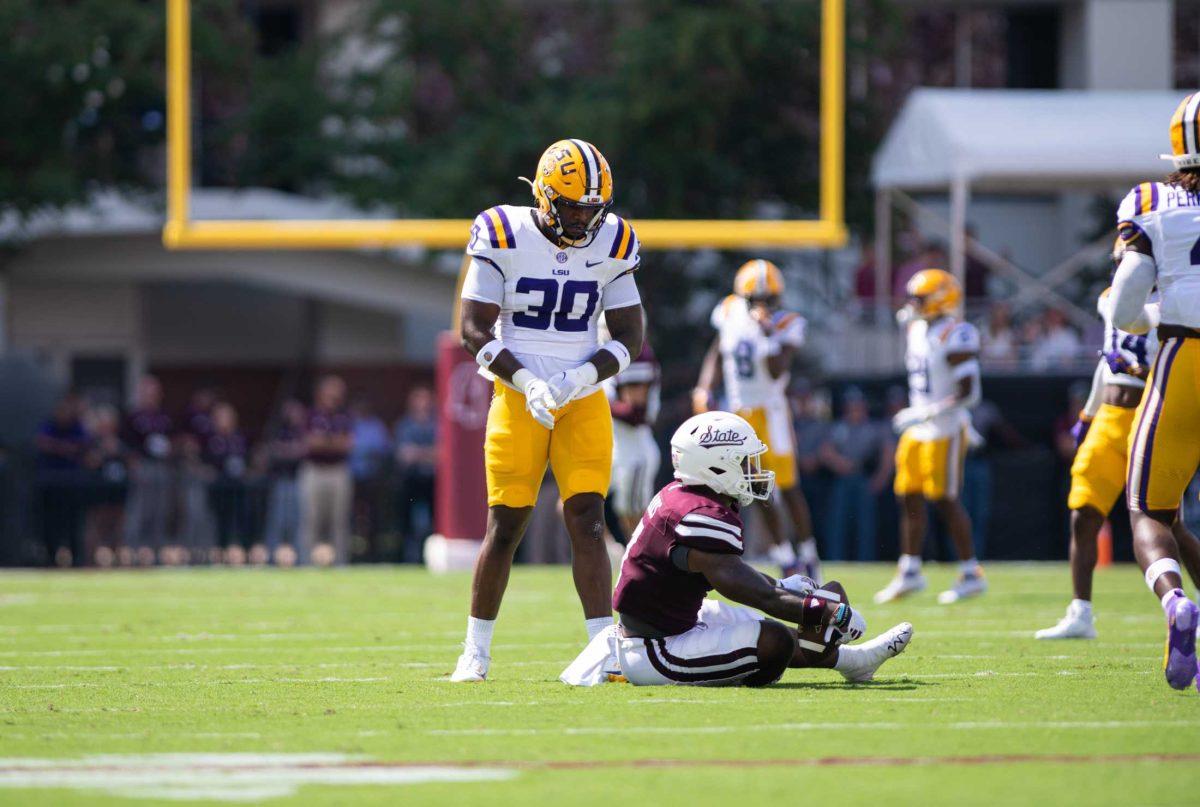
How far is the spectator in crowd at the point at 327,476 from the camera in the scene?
16.3 m

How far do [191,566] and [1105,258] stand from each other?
35.8 ft

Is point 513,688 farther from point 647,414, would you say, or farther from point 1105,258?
point 1105,258

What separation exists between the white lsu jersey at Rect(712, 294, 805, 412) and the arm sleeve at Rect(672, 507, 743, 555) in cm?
599

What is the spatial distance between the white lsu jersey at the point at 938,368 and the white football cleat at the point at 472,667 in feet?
17.5

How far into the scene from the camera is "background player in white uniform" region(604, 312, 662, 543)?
1241cm

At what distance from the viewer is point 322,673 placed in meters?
7.33

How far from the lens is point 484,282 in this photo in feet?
22.7

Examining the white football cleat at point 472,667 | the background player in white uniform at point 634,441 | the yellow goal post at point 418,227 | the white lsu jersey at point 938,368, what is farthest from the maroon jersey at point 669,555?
the yellow goal post at point 418,227

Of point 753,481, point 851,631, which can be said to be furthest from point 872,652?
point 753,481

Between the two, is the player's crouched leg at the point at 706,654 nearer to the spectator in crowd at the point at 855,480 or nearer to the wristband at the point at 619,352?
the wristband at the point at 619,352

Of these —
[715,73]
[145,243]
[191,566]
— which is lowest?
[191,566]

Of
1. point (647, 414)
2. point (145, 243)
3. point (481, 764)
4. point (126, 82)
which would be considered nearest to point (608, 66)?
point (126, 82)

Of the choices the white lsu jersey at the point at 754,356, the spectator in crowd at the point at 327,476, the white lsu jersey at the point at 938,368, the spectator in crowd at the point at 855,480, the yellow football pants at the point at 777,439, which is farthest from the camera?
the spectator in crowd at the point at 327,476

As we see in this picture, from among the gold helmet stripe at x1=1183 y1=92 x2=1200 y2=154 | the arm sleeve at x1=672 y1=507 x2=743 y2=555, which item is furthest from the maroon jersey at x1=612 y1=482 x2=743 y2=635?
the gold helmet stripe at x1=1183 y1=92 x2=1200 y2=154
